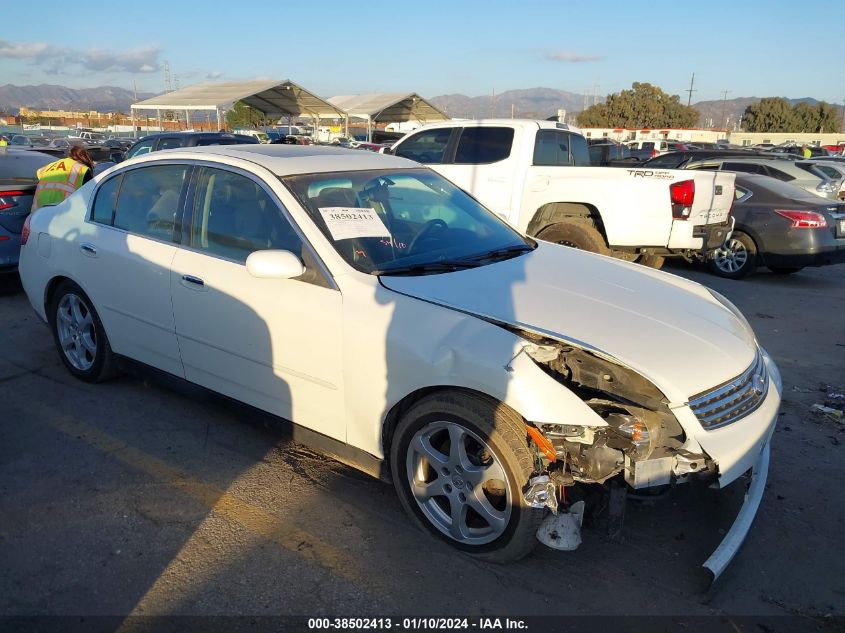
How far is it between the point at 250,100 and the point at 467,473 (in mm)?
30684

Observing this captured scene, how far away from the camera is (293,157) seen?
3.90 m

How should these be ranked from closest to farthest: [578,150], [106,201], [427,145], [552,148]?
[106,201]
[552,148]
[427,145]
[578,150]

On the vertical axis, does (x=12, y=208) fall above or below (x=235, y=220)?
below

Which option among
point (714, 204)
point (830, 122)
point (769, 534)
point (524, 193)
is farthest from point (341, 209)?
point (830, 122)

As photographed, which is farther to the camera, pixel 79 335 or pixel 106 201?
pixel 79 335

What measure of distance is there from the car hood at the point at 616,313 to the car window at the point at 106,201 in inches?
93.5

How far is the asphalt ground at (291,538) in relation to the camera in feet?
8.85

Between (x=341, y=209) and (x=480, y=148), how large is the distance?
17.1ft

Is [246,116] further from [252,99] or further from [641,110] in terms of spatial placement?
[641,110]

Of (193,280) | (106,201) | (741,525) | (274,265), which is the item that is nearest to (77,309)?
(106,201)

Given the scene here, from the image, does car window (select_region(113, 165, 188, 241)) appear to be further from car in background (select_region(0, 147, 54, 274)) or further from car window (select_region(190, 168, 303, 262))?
car in background (select_region(0, 147, 54, 274))

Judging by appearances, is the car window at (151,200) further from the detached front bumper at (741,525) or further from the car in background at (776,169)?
the car in background at (776,169)

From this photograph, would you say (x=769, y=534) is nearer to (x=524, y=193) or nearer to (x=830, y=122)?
(x=524, y=193)

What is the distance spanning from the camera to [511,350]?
2.72m
